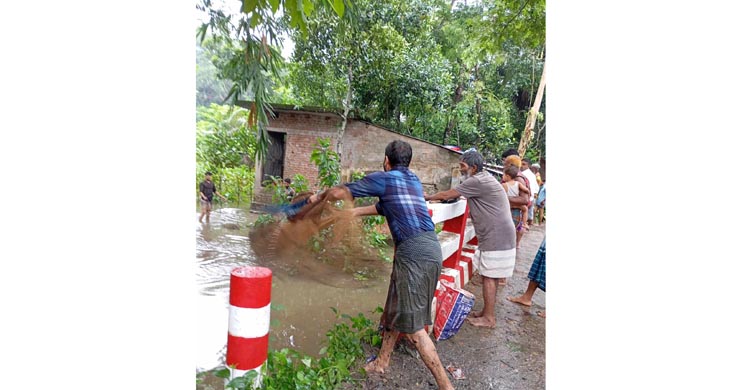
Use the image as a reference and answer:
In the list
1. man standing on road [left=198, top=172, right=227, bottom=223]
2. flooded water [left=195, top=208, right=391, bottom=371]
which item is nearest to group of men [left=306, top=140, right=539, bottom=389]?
flooded water [left=195, top=208, right=391, bottom=371]

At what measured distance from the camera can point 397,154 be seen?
1.78 metres

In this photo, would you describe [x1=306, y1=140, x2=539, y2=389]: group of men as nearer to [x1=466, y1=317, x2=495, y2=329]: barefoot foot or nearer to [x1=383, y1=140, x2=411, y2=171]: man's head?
[x1=383, y1=140, x2=411, y2=171]: man's head

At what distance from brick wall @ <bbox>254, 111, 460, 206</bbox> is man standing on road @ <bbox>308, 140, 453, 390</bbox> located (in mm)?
53

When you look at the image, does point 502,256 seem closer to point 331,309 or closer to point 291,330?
point 331,309

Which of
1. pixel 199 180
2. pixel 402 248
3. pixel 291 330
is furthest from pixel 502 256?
pixel 199 180

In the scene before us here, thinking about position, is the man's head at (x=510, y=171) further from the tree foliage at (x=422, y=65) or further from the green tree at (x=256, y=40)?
the green tree at (x=256, y=40)

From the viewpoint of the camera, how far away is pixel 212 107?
154 centimetres

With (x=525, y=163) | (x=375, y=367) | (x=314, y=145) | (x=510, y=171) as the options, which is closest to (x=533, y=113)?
(x=525, y=163)

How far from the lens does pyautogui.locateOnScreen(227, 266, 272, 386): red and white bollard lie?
4.67 ft

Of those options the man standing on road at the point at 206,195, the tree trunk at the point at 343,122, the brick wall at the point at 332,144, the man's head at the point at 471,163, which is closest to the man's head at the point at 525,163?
the man's head at the point at 471,163

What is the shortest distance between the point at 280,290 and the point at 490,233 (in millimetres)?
1107

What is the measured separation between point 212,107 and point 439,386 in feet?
4.59

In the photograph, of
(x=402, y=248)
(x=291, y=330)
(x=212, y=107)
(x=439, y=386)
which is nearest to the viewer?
(x=212, y=107)

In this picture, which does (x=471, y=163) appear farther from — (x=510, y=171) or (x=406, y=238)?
(x=406, y=238)
